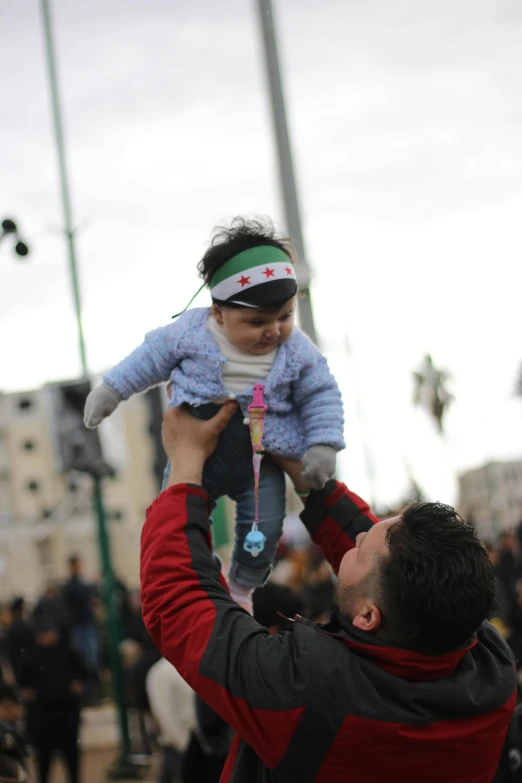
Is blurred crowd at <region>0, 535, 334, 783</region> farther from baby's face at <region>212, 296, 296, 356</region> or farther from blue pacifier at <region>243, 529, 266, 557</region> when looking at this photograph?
baby's face at <region>212, 296, 296, 356</region>

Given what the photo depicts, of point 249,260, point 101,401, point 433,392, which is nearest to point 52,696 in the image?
point 101,401

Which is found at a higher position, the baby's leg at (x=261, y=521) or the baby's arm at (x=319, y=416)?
the baby's arm at (x=319, y=416)

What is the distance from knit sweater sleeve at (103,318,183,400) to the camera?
2.71 metres

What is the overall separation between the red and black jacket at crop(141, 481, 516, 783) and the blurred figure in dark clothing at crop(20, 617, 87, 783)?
24.8ft

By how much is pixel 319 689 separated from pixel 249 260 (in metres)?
1.05

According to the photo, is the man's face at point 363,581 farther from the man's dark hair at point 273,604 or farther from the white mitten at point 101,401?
the man's dark hair at point 273,604

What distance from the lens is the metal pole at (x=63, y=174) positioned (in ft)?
39.9

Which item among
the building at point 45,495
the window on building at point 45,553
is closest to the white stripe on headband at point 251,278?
the building at point 45,495

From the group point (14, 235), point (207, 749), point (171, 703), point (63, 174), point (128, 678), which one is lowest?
point (128, 678)

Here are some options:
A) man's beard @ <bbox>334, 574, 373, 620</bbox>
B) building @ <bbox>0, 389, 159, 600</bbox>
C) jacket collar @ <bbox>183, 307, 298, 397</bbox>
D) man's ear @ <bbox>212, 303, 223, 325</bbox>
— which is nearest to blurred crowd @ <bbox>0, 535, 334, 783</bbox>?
man's beard @ <bbox>334, 574, 373, 620</bbox>

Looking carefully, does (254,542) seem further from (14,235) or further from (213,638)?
(14,235)

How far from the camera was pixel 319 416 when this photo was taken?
8.95 feet

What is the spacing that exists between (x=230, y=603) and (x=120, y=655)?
10502mm

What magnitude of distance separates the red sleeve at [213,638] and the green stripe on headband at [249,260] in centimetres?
56
